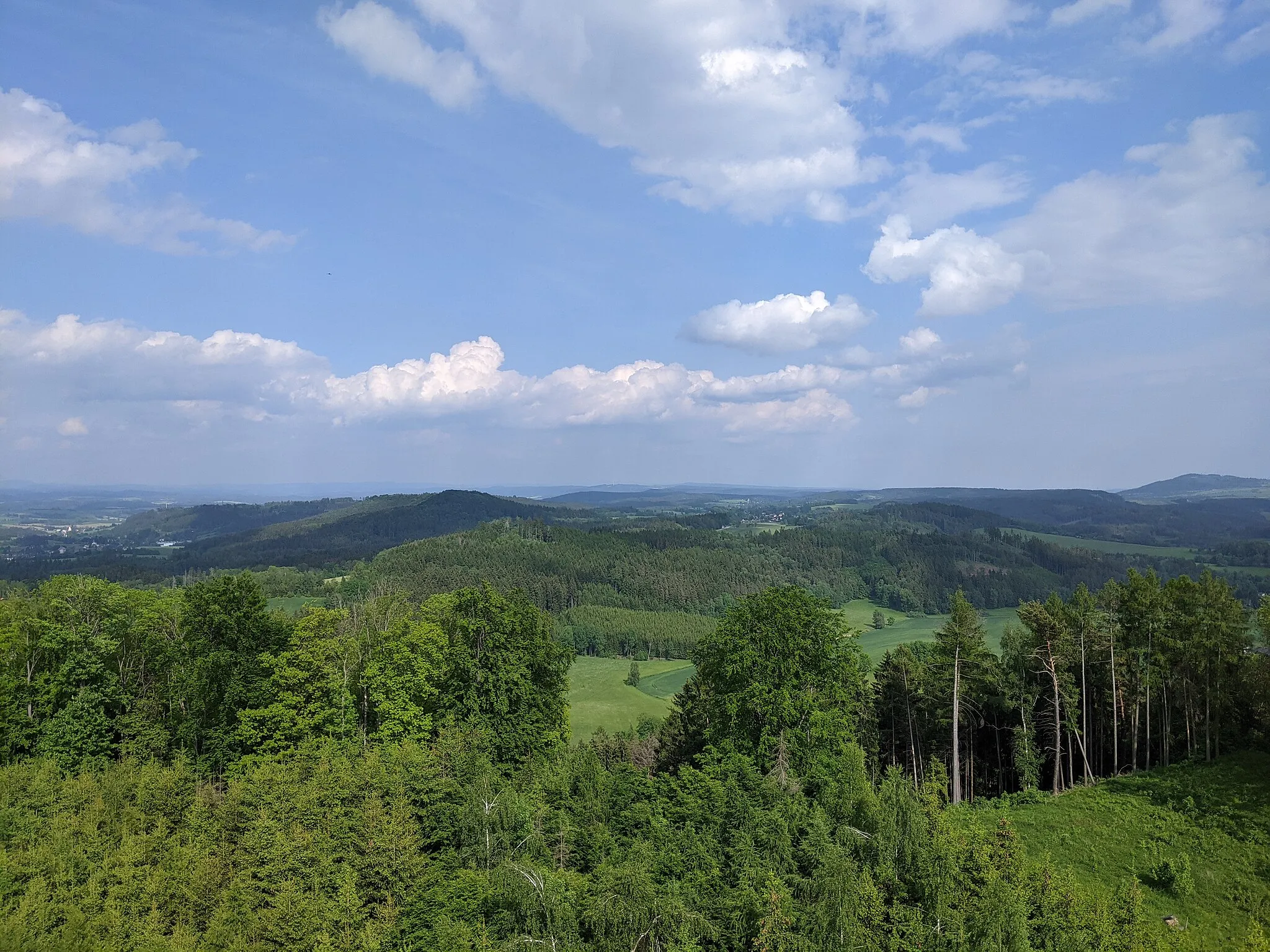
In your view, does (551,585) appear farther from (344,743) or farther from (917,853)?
(917,853)

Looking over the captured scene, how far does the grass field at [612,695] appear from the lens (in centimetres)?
7981

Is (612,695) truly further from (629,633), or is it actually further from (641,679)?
(629,633)

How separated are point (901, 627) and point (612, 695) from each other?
96.4 metres

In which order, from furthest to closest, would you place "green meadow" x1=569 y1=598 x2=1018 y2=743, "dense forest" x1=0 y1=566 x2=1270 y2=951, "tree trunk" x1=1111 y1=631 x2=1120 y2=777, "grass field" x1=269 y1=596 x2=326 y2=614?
1. "grass field" x1=269 y1=596 x2=326 y2=614
2. "green meadow" x1=569 y1=598 x2=1018 y2=743
3. "tree trunk" x1=1111 y1=631 x2=1120 y2=777
4. "dense forest" x1=0 y1=566 x2=1270 y2=951

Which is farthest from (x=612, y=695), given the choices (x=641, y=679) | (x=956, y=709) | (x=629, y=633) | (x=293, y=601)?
(x=293, y=601)

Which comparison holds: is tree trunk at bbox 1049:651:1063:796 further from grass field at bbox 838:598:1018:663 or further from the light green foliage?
grass field at bbox 838:598:1018:663

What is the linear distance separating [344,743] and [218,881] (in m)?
10.6

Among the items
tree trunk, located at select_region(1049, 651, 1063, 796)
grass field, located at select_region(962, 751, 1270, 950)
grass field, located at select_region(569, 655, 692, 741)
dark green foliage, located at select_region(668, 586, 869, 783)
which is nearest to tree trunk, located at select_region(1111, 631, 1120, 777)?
tree trunk, located at select_region(1049, 651, 1063, 796)

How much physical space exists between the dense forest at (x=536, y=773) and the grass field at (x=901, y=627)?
2725 inches

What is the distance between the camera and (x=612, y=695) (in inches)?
3750

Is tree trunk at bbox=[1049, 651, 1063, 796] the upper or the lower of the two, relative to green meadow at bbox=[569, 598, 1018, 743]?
upper

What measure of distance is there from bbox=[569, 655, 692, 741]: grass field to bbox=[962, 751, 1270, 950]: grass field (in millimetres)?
38215

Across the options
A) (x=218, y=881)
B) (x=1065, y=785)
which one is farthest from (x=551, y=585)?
(x=218, y=881)

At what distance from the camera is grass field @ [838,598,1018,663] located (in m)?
126
